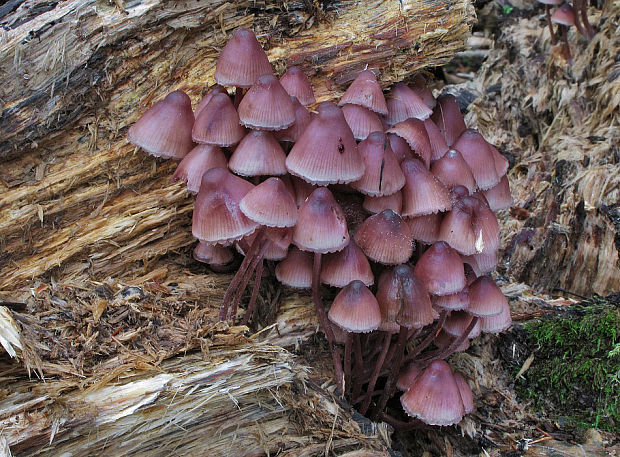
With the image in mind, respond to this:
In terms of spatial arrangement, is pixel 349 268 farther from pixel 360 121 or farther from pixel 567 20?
pixel 567 20

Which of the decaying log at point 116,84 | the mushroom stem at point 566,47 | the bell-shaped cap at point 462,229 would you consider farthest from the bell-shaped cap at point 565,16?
the bell-shaped cap at point 462,229

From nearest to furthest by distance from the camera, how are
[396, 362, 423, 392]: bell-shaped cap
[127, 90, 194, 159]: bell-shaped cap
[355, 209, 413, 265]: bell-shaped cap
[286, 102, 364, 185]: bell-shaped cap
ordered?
[286, 102, 364, 185]: bell-shaped cap
[355, 209, 413, 265]: bell-shaped cap
[127, 90, 194, 159]: bell-shaped cap
[396, 362, 423, 392]: bell-shaped cap

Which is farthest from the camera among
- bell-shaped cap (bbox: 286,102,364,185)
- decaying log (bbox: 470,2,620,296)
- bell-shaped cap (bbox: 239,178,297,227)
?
decaying log (bbox: 470,2,620,296)

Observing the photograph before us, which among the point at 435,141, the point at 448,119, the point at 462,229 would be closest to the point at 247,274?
the point at 462,229

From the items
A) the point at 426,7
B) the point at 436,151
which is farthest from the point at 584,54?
the point at 436,151

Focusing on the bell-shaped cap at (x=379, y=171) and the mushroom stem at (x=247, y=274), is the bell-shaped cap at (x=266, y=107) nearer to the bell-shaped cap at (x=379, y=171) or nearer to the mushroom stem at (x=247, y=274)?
the bell-shaped cap at (x=379, y=171)

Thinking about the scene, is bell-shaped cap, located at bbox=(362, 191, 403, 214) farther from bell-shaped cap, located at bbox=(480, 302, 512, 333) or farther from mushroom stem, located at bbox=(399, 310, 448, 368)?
bell-shaped cap, located at bbox=(480, 302, 512, 333)

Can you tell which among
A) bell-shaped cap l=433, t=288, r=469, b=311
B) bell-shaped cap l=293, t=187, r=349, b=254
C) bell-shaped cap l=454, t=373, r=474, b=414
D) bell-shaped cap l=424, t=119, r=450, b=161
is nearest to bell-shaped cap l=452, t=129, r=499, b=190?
bell-shaped cap l=424, t=119, r=450, b=161

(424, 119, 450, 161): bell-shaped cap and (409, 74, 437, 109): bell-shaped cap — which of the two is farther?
(409, 74, 437, 109): bell-shaped cap
